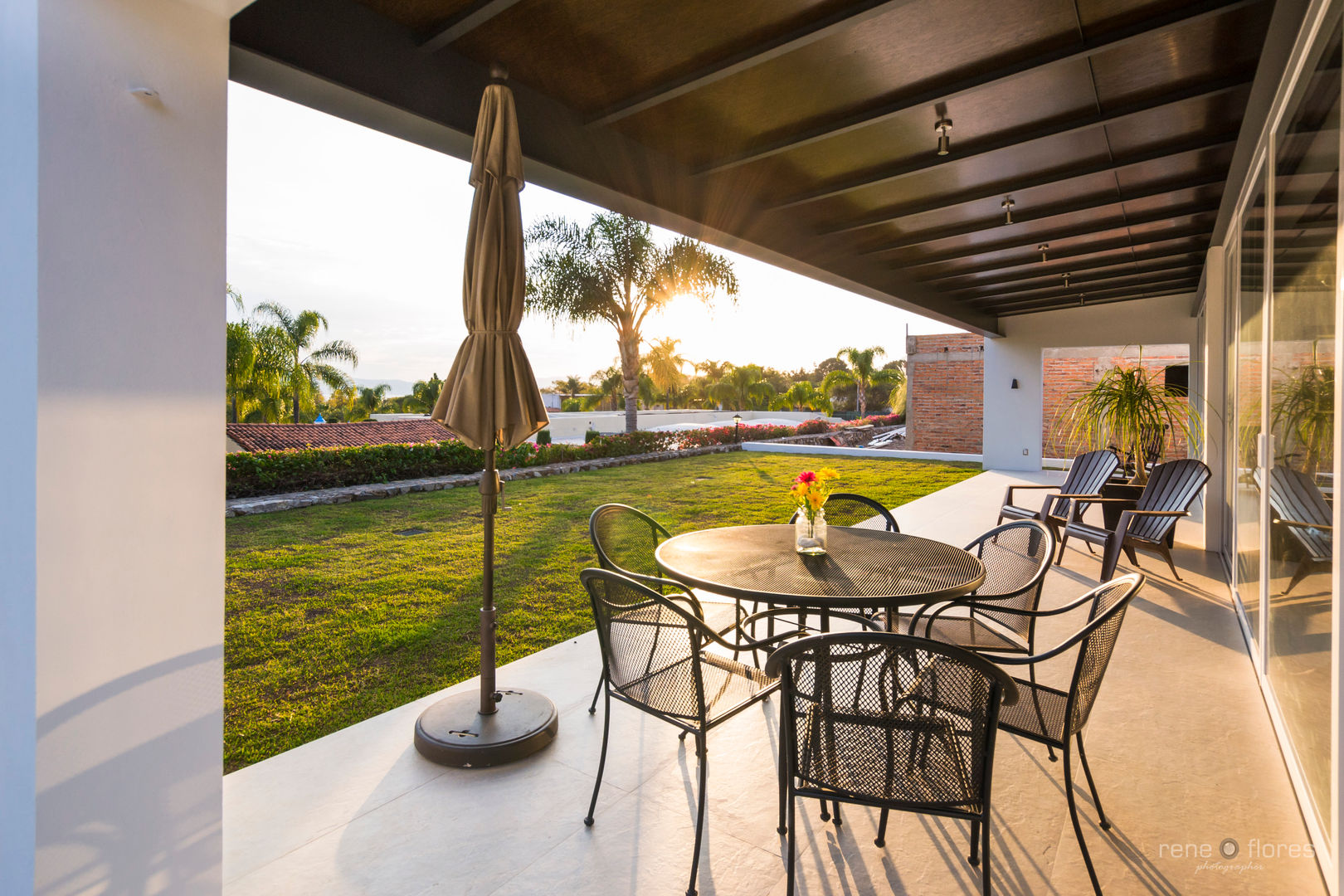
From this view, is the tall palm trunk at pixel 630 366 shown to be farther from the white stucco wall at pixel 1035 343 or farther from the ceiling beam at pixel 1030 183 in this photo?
the ceiling beam at pixel 1030 183

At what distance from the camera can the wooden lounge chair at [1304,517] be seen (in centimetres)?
188

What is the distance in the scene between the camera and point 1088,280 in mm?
7922

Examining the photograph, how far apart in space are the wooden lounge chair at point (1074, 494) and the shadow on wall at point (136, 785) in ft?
18.4

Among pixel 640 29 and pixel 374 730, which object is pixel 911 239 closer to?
pixel 640 29

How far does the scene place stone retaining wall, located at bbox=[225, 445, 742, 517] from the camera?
799cm

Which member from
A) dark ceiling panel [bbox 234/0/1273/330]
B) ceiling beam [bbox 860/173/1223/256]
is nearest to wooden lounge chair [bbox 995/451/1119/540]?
ceiling beam [bbox 860/173/1223/256]

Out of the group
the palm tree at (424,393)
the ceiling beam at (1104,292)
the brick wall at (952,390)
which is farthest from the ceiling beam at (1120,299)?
the palm tree at (424,393)

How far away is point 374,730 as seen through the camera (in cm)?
274

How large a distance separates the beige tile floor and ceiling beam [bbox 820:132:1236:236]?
2.79 meters

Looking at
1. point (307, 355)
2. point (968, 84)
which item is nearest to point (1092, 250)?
point (968, 84)

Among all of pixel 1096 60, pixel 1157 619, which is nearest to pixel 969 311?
pixel 1157 619

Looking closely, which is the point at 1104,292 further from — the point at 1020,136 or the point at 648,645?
the point at 648,645

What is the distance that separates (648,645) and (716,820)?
630 mm

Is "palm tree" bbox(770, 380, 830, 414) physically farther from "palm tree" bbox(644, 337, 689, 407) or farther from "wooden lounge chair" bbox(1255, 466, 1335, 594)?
"wooden lounge chair" bbox(1255, 466, 1335, 594)
